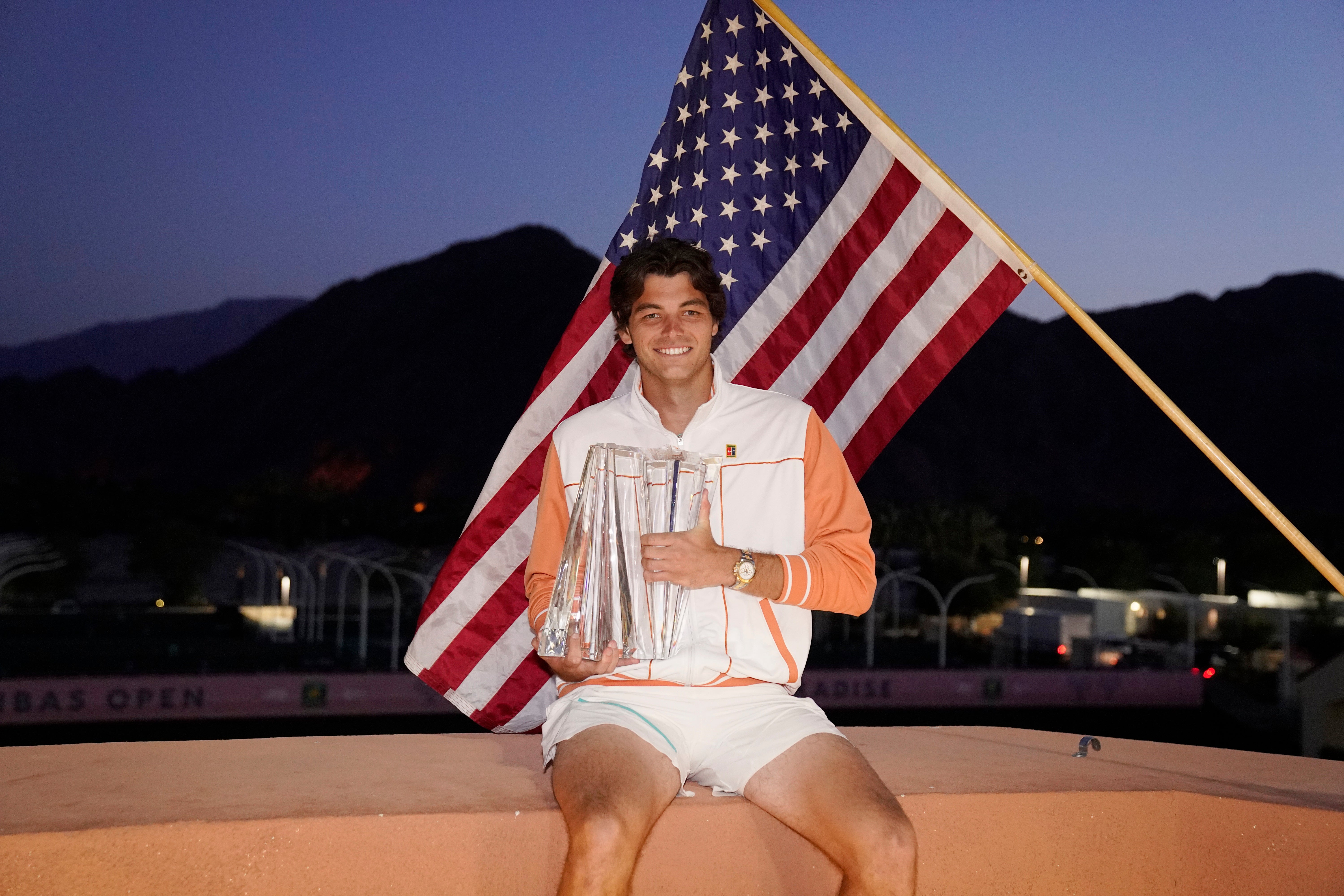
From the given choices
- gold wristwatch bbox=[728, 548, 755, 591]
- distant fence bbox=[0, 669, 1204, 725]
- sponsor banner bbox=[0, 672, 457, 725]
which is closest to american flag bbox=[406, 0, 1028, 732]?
gold wristwatch bbox=[728, 548, 755, 591]

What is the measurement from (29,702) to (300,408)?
176671mm

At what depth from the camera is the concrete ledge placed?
3.04m

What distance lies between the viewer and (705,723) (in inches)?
133

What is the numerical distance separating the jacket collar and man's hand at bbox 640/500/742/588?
0.50 metres

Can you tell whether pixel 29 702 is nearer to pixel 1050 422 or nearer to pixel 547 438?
pixel 547 438

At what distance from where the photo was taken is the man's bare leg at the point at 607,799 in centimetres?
280

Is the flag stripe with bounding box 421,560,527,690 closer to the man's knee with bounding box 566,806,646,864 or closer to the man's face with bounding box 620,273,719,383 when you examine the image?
the man's face with bounding box 620,273,719,383

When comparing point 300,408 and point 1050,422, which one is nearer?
point 1050,422

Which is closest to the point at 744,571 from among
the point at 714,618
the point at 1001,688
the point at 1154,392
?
the point at 714,618

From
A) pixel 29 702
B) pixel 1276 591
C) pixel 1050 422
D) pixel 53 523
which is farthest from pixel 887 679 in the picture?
pixel 1050 422

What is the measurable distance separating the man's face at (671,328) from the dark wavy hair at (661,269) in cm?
1

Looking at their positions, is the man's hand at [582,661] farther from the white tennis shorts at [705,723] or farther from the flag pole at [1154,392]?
the flag pole at [1154,392]

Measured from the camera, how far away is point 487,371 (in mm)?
196375

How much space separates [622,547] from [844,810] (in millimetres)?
932
